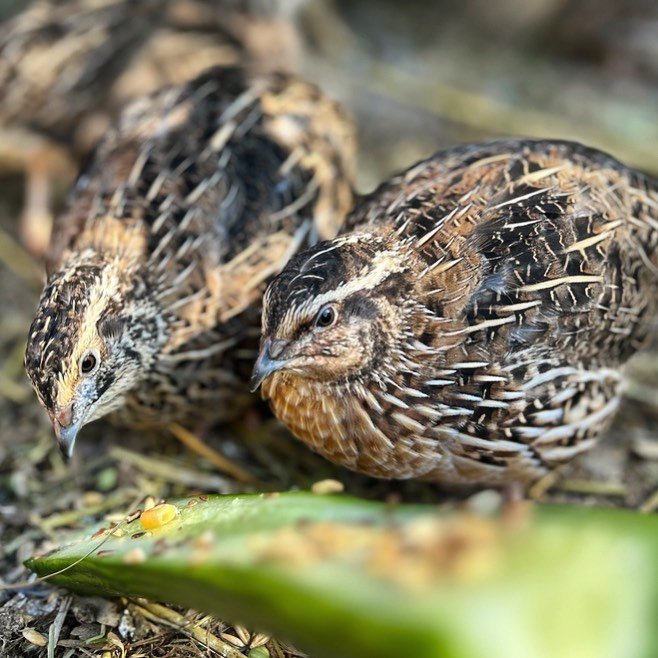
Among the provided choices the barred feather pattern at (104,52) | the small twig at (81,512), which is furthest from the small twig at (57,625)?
the barred feather pattern at (104,52)

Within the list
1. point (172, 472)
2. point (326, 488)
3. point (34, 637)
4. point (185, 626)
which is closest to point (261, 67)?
point (172, 472)

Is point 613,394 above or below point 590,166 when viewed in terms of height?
below

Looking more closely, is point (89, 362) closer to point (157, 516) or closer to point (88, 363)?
point (88, 363)

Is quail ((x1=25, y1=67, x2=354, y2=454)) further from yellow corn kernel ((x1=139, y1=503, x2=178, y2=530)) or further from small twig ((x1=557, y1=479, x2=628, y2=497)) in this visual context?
small twig ((x1=557, y1=479, x2=628, y2=497))

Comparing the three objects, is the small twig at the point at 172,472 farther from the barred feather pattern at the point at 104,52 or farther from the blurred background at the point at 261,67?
the barred feather pattern at the point at 104,52

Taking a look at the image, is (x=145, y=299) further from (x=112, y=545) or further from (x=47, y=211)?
(x=47, y=211)

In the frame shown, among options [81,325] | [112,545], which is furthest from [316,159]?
[112,545]
